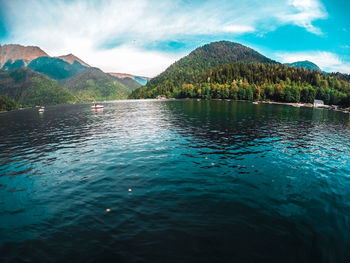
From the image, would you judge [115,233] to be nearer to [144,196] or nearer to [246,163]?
[144,196]

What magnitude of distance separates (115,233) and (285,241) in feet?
38.9

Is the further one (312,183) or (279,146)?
(279,146)

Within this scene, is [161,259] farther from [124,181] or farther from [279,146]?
[279,146]

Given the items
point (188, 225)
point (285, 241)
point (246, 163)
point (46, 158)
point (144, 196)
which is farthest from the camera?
point (46, 158)

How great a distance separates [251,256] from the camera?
10.4 m

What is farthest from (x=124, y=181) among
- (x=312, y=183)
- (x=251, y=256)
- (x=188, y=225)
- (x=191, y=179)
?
(x=312, y=183)

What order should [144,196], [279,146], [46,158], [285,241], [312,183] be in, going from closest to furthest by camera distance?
[285,241] → [144,196] → [312,183] → [46,158] → [279,146]

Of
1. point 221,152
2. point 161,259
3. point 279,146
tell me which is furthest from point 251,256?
point 279,146

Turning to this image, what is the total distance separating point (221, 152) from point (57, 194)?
24.7 metres

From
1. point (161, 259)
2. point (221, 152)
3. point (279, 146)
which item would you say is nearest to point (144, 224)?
point (161, 259)

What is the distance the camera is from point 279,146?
3525 centimetres

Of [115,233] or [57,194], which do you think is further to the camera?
[57,194]

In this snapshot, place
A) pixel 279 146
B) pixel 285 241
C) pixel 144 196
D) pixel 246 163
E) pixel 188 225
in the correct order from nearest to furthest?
pixel 285 241 < pixel 188 225 < pixel 144 196 < pixel 246 163 < pixel 279 146

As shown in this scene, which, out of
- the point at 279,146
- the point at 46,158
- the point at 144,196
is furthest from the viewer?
the point at 279,146
